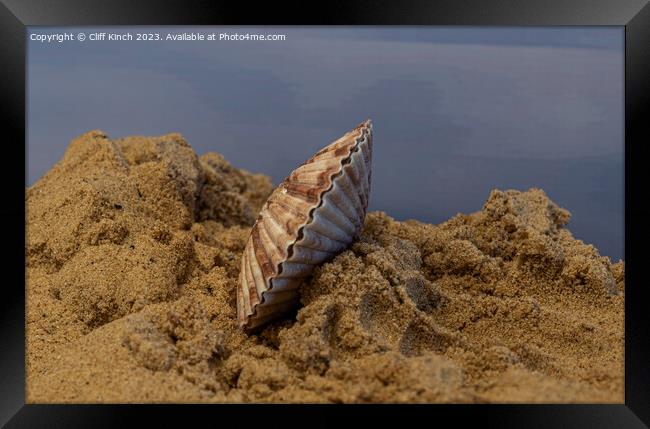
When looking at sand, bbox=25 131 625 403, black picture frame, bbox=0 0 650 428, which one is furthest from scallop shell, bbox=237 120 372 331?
black picture frame, bbox=0 0 650 428

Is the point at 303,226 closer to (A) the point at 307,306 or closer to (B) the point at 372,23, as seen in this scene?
(A) the point at 307,306

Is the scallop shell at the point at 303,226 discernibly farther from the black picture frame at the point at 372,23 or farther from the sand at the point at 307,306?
the black picture frame at the point at 372,23

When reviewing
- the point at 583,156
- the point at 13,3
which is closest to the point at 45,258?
the point at 13,3

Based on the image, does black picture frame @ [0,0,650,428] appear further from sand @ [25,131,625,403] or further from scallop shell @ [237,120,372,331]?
scallop shell @ [237,120,372,331]

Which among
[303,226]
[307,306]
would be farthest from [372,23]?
[307,306]

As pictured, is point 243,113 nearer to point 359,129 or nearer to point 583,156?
point 359,129
